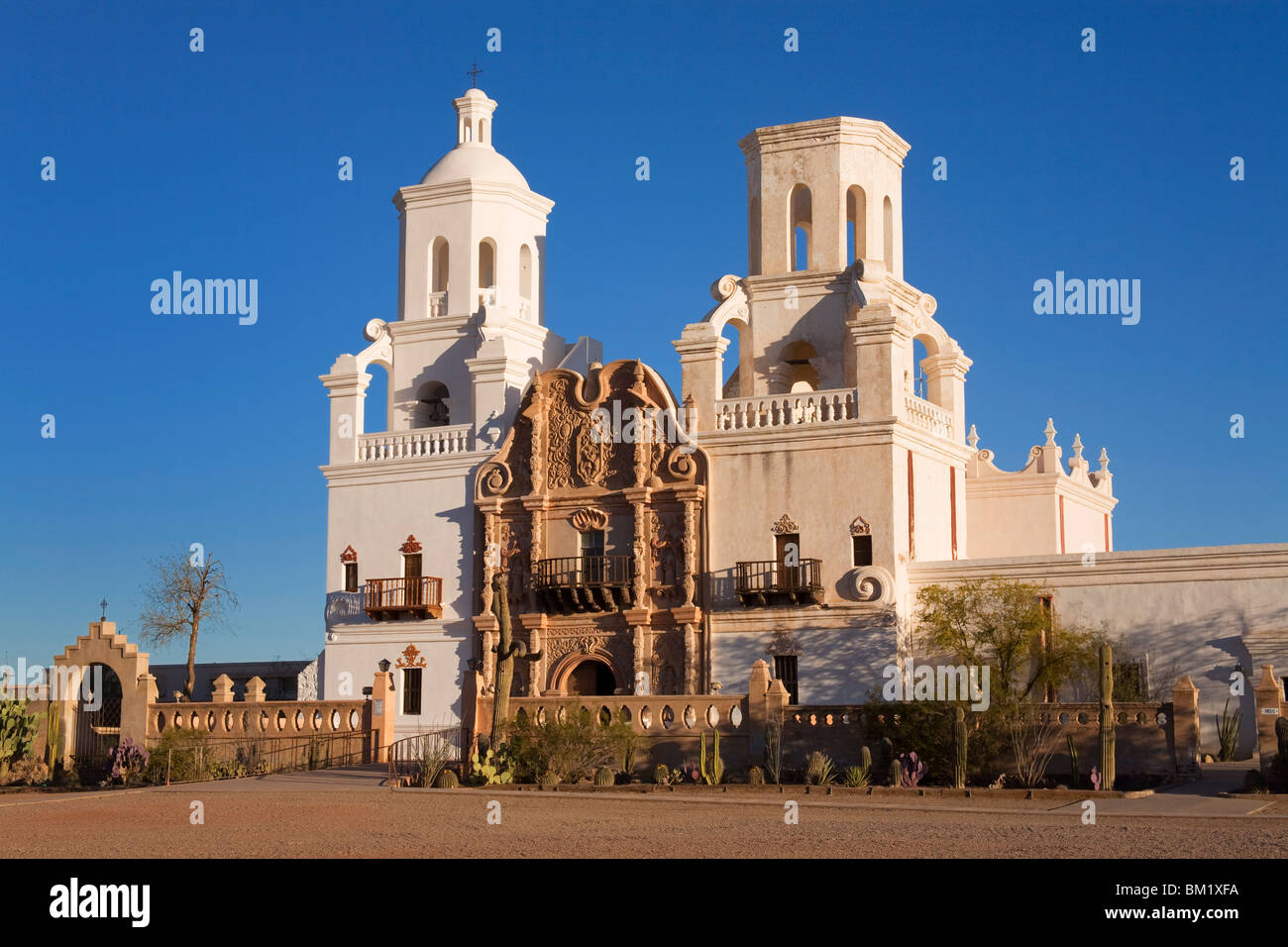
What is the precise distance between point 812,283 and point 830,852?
24.4 meters

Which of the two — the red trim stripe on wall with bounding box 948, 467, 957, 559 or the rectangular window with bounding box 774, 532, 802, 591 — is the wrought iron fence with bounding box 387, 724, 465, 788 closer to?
the rectangular window with bounding box 774, 532, 802, 591

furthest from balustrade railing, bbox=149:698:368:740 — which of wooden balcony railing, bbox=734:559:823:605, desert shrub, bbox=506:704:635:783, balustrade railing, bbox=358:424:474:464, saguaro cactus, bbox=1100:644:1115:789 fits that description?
saguaro cactus, bbox=1100:644:1115:789

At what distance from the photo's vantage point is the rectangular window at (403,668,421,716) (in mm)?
38656

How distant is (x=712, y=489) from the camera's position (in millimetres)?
36406

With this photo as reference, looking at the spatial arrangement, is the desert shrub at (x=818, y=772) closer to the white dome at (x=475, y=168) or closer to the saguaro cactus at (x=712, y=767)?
the saguaro cactus at (x=712, y=767)

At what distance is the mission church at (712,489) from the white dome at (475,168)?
0.07m

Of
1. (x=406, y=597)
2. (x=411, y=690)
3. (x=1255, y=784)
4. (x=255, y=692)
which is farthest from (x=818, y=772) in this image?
(x=406, y=597)

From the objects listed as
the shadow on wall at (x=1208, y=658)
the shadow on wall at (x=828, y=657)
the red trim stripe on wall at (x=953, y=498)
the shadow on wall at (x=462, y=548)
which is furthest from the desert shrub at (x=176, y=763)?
the shadow on wall at (x=1208, y=658)

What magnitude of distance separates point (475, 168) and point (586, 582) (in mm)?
12093

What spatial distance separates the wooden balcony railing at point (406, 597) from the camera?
3878 centimetres

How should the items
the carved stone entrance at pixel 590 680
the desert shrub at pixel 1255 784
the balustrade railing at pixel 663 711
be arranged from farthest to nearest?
the carved stone entrance at pixel 590 680
the balustrade railing at pixel 663 711
the desert shrub at pixel 1255 784
